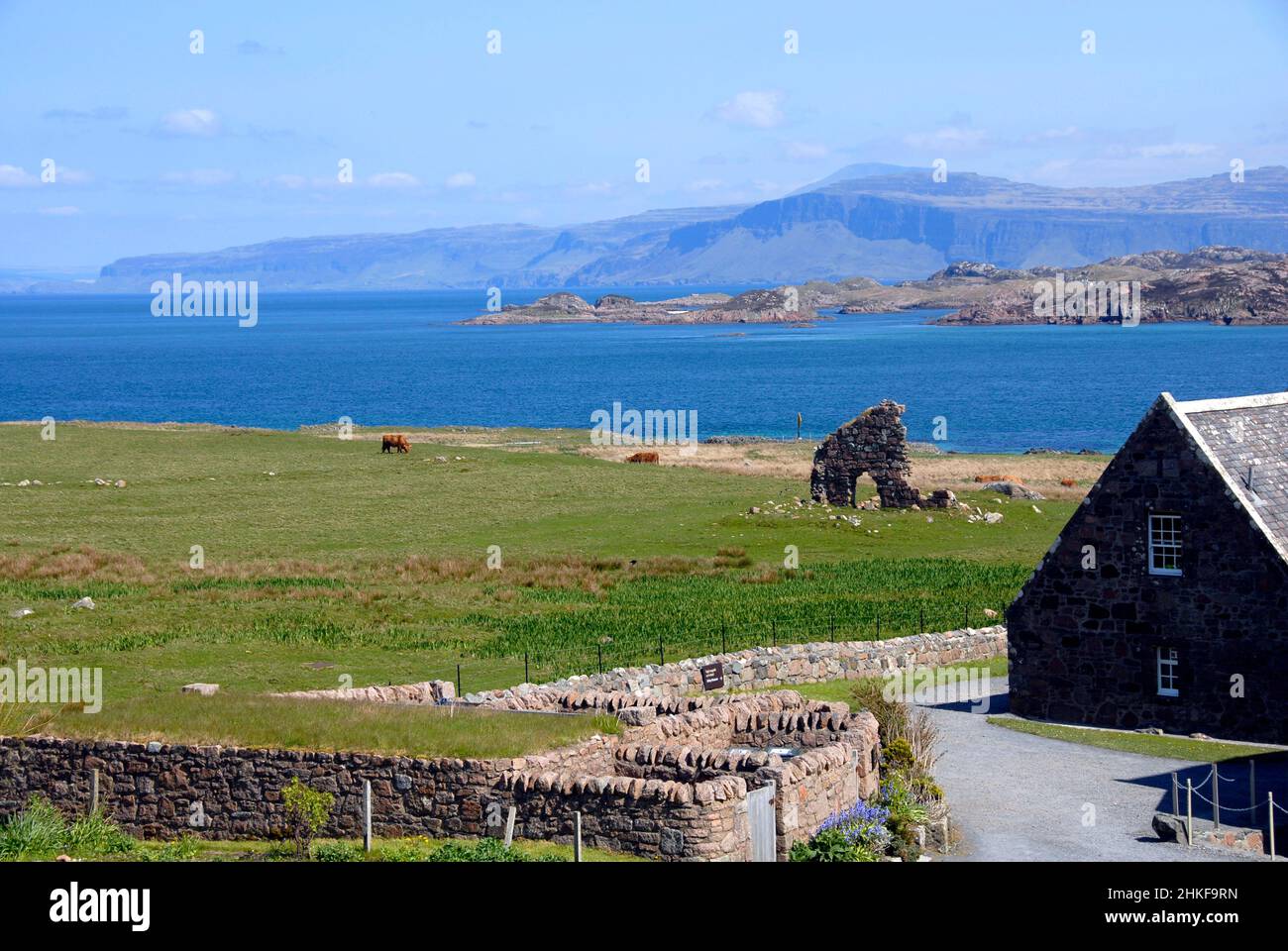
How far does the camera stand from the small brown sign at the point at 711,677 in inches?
1292

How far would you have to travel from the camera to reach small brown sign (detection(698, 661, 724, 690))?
108 feet

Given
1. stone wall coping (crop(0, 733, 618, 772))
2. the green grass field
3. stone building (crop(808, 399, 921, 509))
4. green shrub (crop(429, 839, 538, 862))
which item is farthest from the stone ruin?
green shrub (crop(429, 839, 538, 862))

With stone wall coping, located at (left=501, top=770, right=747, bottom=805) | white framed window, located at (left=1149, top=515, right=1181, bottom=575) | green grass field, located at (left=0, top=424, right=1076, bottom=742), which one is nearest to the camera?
stone wall coping, located at (left=501, top=770, right=747, bottom=805)

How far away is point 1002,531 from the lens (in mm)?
59000

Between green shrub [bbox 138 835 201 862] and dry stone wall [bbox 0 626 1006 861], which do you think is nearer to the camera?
dry stone wall [bbox 0 626 1006 861]

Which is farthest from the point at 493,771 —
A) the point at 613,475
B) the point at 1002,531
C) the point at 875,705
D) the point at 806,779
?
the point at 613,475

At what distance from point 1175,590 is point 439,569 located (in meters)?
26.9

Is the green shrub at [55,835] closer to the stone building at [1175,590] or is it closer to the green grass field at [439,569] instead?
the green grass field at [439,569]

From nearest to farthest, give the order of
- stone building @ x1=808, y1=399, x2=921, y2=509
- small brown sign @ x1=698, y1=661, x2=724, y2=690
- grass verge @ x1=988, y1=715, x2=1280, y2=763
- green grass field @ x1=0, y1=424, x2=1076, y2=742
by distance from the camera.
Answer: grass verge @ x1=988, y1=715, x2=1280, y2=763, small brown sign @ x1=698, y1=661, x2=724, y2=690, green grass field @ x1=0, y1=424, x2=1076, y2=742, stone building @ x1=808, y1=399, x2=921, y2=509

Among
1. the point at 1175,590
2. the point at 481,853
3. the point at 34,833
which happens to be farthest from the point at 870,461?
the point at 34,833

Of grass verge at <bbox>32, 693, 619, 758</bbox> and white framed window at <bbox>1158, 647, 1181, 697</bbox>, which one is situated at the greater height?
grass verge at <bbox>32, 693, 619, 758</bbox>
